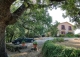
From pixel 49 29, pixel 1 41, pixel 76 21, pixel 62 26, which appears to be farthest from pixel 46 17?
pixel 62 26

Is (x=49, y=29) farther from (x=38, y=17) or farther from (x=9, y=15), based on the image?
(x=9, y=15)

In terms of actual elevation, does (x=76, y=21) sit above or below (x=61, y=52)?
above

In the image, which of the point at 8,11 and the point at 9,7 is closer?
the point at 9,7

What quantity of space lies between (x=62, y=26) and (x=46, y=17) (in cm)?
4347

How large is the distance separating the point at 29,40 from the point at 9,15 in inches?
863

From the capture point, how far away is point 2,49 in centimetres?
1294

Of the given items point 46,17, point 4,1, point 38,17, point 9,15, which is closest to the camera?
point 4,1

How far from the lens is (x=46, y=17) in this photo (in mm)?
24391

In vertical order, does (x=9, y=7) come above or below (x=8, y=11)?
above

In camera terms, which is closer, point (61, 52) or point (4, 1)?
point (61, 52)

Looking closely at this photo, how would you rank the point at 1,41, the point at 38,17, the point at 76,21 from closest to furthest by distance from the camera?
the point at 1,41 → the point at 76,21 → the point at 38,17

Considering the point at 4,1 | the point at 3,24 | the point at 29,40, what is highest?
the point at 4,1

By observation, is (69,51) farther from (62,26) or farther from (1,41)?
(62,26)

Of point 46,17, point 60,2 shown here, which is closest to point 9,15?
point 60,2
